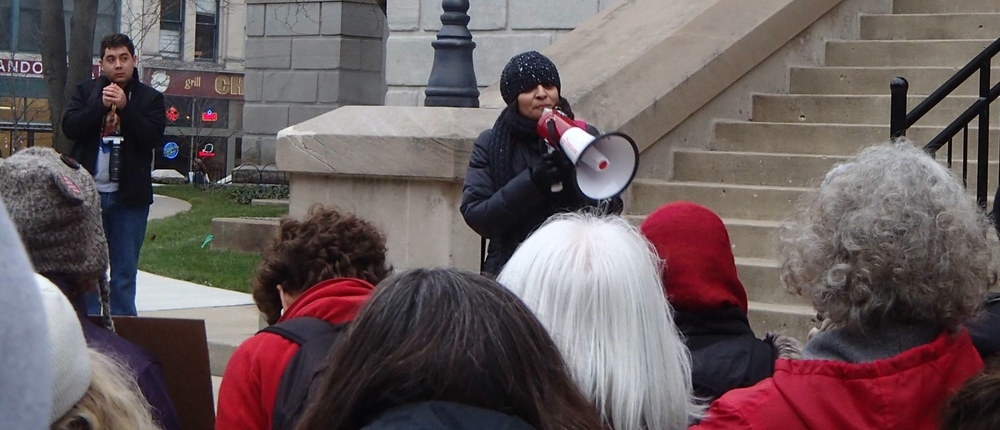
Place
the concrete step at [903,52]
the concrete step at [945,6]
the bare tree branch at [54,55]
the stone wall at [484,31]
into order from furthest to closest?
the bare tree branch at [54,55]
the stone wall at [484,31]
the concrete step at [945,6]
the concrete step at [903,52]

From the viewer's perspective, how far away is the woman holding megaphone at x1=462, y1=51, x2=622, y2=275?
4.62 m

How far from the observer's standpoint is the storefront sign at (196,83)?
43.4 metres

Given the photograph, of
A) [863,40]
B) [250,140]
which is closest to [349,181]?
[863,40]

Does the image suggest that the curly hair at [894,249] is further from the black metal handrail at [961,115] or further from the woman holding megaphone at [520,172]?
the black metal handrail at [961,115]

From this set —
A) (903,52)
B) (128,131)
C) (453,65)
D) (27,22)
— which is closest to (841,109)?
(903,52)

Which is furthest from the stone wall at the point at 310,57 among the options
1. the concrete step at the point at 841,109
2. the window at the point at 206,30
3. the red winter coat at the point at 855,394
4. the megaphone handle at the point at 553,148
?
the window at the point at 206,30

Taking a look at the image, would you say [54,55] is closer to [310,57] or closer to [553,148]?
[310,57]

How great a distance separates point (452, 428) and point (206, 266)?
36.8 ft

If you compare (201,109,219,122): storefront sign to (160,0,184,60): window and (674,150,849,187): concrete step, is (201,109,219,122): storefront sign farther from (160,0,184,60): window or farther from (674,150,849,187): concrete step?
(674,150,849,187): concrete step

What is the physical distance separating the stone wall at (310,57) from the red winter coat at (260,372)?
1857 cm

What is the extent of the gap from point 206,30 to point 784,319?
1646 inches

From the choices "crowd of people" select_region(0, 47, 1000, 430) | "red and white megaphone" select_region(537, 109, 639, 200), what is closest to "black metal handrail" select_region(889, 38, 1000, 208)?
"red and white megaphone" select_region(537, 109, 639, 200)

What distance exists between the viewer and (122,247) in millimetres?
7184

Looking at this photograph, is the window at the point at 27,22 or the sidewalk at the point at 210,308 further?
the window at the point at 27,22
